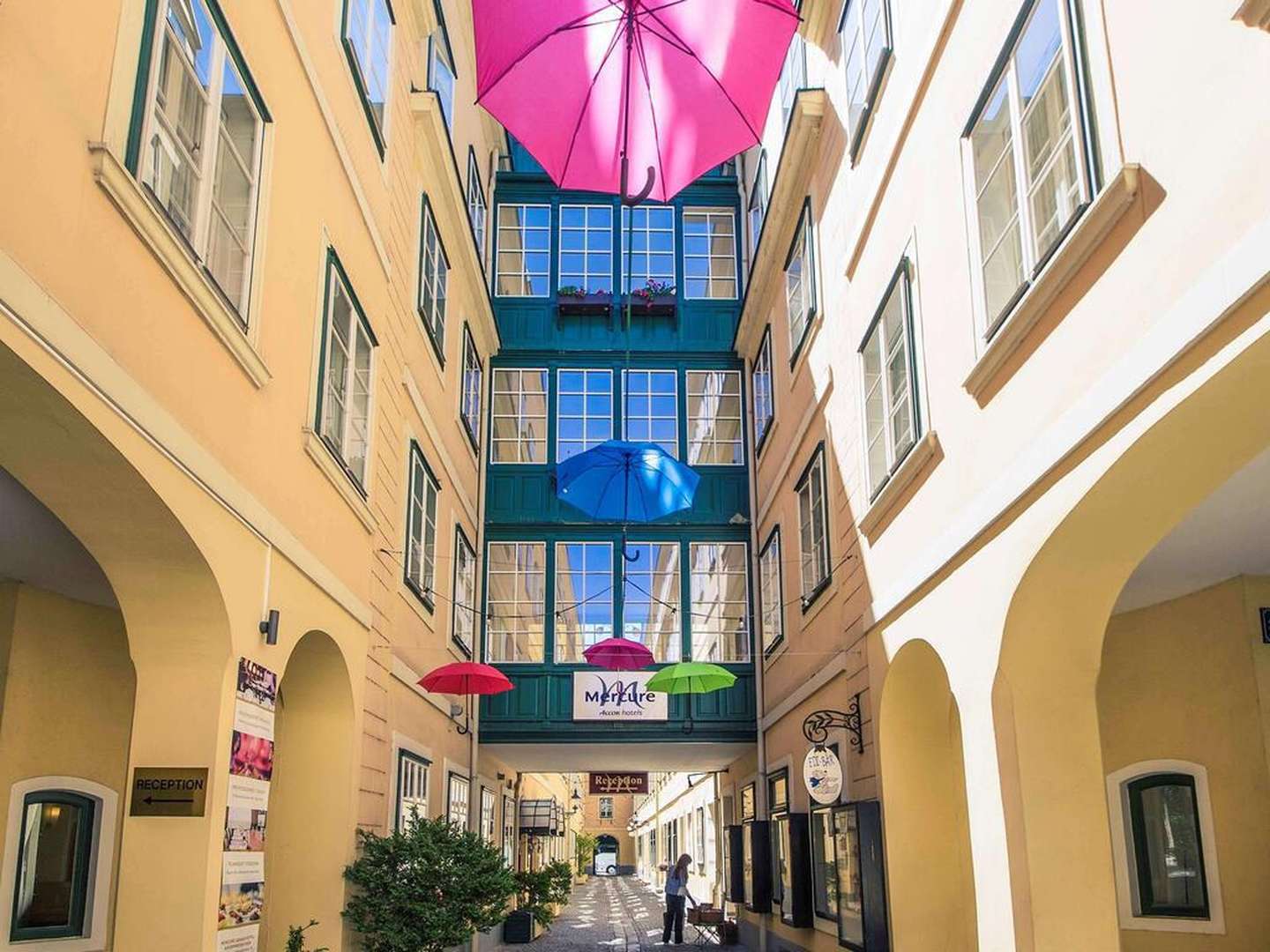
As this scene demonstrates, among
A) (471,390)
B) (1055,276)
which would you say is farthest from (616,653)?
(1055,276)

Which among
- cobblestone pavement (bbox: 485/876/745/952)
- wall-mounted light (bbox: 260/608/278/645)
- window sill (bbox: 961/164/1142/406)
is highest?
window sill (bbox: 961/164/1142/406)

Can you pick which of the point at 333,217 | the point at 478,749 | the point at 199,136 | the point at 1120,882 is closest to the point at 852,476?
the point at 1120,882

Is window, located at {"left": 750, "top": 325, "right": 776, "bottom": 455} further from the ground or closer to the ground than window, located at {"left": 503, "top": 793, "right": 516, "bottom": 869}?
further from the ground

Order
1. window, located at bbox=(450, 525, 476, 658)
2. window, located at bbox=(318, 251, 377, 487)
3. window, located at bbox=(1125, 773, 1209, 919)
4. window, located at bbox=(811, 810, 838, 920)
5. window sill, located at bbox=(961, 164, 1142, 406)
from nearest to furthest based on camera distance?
window sill, located at bbox=(961, 164, 1142, 406), window, located at bbox=(1125, 773, 1209, 919), window, located at bbox=(318, 251, 377, 487), window, located at bbox=(811, 810, 838, 920), window, located at bbox=(450, 525, 476, 658)

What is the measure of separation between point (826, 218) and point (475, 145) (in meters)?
6.78

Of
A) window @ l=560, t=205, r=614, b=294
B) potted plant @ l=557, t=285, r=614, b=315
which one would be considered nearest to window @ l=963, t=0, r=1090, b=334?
potted plant @ l=557, t=285, r=614, b=315

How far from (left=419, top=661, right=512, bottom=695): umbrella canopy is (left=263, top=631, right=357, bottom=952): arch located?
197cm

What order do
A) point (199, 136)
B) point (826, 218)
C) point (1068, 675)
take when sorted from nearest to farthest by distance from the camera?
point (199, 136), point (1068, 675), point (826, 218)

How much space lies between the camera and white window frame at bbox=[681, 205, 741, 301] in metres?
18.2

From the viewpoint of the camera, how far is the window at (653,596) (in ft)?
55.4

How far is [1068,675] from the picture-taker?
6406 mm

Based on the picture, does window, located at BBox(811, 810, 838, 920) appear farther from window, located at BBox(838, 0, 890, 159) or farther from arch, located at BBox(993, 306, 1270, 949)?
window, located at BBox(838, 0, 890, 159)

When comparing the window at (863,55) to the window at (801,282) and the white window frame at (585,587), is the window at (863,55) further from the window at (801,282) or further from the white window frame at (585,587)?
the white window frame at (585,587)

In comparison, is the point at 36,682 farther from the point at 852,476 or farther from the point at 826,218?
Result: the point at 826,218
